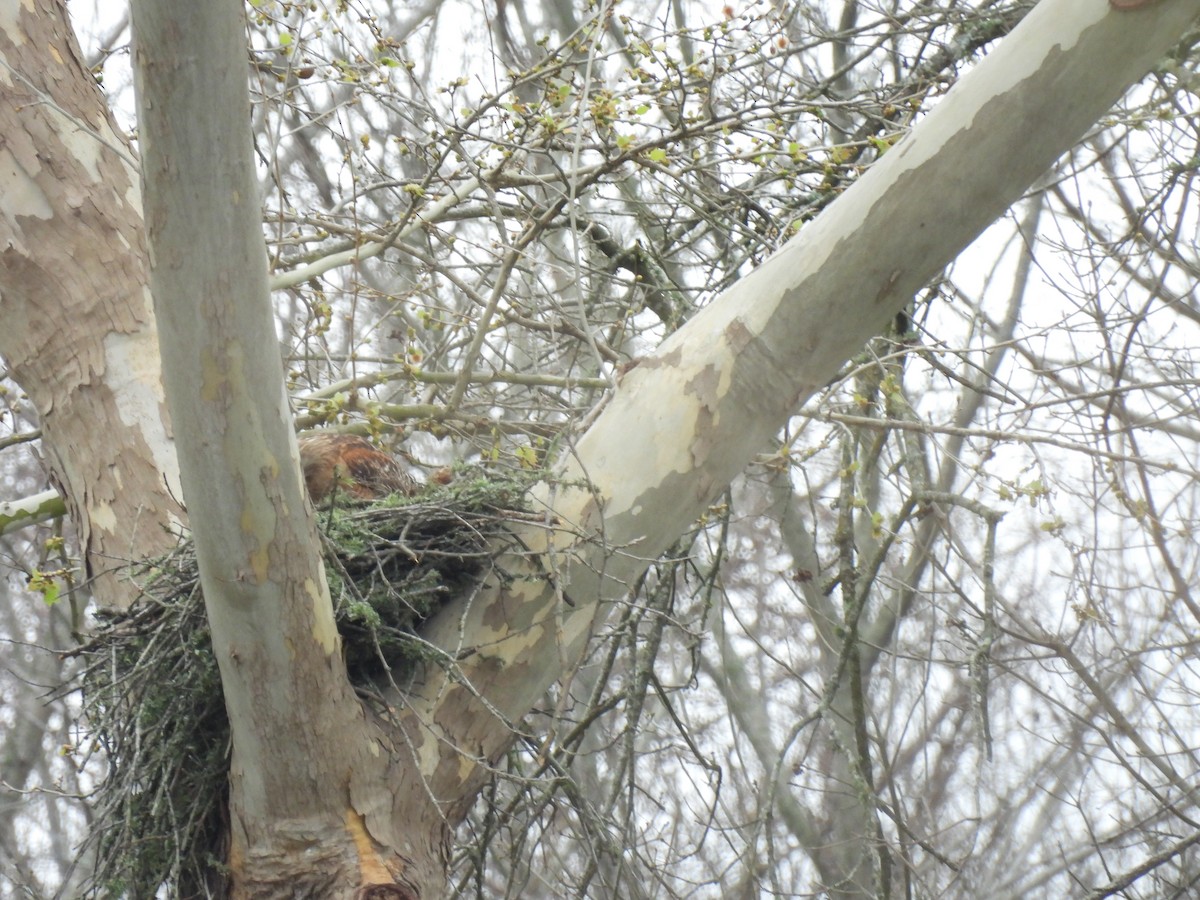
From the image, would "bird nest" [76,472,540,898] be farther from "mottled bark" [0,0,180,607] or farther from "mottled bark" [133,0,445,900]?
"mottled bark" [0,0,180,607]

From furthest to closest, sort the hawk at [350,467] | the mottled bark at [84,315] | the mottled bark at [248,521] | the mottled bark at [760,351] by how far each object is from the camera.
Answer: the hawk at [350,467] < the mottled bark at [84,315] < the mottled bark at [760,351] < the mottled bark at [248,521]

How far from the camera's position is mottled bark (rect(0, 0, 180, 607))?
3000mm

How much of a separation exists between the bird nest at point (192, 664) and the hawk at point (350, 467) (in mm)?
683

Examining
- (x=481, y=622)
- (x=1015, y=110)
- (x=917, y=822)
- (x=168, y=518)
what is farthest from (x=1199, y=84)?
(x=917, y=822)

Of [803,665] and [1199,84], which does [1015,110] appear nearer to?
[1199,84]

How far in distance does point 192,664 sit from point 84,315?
121cm

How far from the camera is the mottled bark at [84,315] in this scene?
3.00m

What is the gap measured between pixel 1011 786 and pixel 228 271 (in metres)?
8.40

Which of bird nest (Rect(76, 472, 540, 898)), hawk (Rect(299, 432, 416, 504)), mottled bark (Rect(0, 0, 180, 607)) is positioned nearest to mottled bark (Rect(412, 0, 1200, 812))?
bird nest (Rect(76, 472, 540, 898))

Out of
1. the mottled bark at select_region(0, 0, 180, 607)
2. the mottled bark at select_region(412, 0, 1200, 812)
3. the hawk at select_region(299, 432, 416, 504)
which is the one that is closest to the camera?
the mottled bark at select_region(412, 0, 1200, 812)

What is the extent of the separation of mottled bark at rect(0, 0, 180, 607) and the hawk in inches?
18.0

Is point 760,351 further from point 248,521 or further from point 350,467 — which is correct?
point 350,467

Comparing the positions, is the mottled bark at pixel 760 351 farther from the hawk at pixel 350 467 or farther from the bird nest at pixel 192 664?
the hawk at pixel 350 467

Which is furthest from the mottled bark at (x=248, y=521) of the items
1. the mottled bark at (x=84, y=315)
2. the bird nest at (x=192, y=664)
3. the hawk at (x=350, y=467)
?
the hawk at (x=350, y=467)
